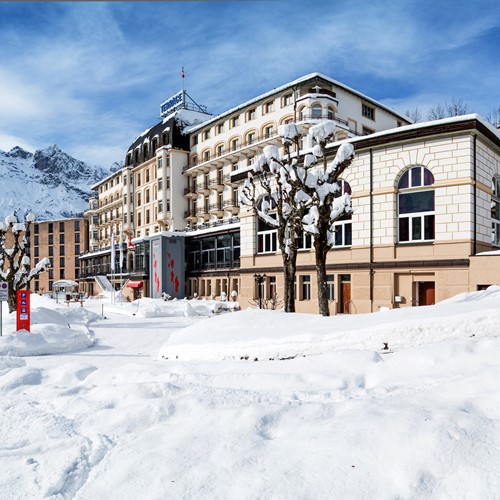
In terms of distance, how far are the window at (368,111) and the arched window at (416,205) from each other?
80.8 ft

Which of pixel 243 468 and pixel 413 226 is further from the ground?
pixel 413 226

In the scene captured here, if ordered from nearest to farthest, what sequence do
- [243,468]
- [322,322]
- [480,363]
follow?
1. [243,468]
2. [480,363]
3. [322,322]

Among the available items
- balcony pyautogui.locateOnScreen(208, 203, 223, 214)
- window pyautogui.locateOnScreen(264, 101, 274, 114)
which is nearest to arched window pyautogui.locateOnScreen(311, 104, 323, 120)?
window pyautogui.locateOnScreen(264, 101, 274, 114)

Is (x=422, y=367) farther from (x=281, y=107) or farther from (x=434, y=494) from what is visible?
(x=281, y=107)

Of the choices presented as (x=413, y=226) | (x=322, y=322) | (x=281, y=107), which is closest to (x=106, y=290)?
(x=281, y=107)

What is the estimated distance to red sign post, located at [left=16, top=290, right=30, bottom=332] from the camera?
16.3 meters

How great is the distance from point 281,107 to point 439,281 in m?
27.0

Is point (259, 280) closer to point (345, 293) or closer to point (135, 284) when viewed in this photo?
point (345, 293)

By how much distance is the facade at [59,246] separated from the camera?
9188 cm

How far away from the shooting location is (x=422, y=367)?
674cm

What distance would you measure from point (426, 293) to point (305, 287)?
7554 mm

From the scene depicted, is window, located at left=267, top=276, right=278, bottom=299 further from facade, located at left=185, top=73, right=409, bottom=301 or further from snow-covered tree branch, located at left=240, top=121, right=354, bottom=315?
snow-covered tree branch, located at left=240, top=121, right=354, bottom=315

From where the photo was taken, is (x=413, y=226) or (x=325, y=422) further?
(x=413, y=226)

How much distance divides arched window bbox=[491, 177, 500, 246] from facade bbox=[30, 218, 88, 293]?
82.2m
